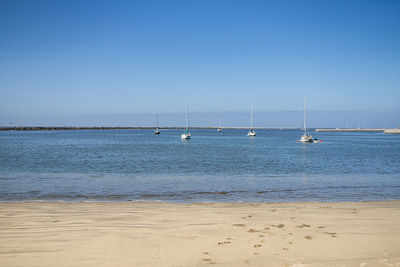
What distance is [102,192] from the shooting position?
635 inches

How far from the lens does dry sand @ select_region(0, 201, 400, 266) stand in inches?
239

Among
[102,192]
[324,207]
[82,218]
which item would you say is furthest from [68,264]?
[102,192]

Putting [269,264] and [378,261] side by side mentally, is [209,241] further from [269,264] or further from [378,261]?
[378,261]

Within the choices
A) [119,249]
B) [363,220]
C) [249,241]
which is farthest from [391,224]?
[119,249]

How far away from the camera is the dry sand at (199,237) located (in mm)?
6066

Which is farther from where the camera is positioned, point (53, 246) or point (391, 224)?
point (391, 224)

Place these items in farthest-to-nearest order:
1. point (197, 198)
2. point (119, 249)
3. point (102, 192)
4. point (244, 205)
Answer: point (102, 192) < point (197, 198) < point (244, 205) < point (119, 249)

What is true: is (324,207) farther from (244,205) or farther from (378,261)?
(378,261)

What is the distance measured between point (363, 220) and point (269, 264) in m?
4.84

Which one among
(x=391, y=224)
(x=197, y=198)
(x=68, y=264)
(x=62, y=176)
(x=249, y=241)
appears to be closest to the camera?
(x=68, y=264)

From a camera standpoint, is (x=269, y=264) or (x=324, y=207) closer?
(x=269, y=264)

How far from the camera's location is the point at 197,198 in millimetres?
14727

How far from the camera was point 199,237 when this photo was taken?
7434mm

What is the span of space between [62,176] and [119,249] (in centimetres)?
1746
